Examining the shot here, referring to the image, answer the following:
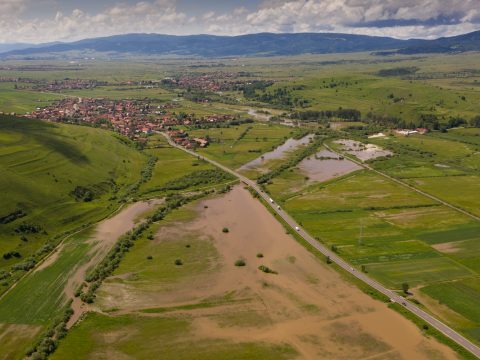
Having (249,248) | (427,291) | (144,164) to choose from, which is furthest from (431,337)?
(144,164)

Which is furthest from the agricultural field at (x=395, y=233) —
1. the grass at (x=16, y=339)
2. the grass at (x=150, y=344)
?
the grass at (x=16, y=339)

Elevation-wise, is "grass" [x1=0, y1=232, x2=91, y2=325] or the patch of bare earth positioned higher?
"grass" [x1=0, y1=232, x2=91, y2=325]

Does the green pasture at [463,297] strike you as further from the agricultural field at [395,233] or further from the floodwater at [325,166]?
the floodwater at [325,166]

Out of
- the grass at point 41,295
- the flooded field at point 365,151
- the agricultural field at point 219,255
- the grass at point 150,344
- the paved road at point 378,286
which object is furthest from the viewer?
the flooded field at point 365,151

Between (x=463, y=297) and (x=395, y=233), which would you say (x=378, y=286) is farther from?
(x=395, y=233)

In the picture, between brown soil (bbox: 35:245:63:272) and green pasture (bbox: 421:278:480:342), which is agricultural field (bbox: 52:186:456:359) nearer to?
green pasture (bbox: 421:278:480:342)

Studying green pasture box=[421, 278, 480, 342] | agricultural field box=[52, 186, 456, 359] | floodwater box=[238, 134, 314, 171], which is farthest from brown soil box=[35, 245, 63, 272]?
floodwater box=[238, 134, 314, 171]

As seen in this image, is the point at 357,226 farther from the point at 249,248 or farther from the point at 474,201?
the point at 474,201
